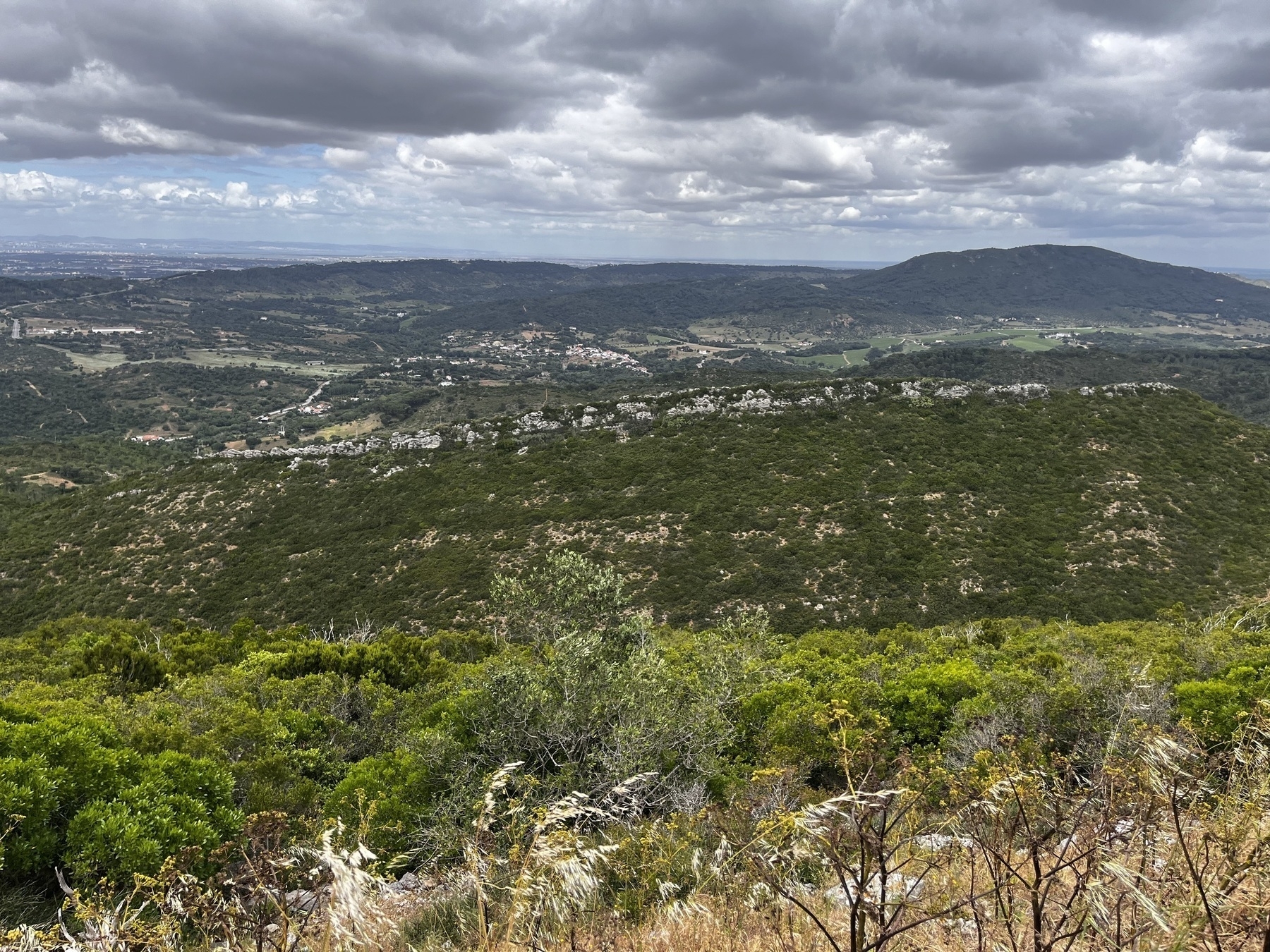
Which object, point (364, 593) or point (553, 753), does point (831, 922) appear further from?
point (364, 593)

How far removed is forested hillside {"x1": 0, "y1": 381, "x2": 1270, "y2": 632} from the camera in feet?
124

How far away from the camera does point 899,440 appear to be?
54.2 metres

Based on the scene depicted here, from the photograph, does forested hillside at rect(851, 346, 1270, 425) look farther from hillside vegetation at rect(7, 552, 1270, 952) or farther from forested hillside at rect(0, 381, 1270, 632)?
hillside vegetation at rect(7, 552, 1270, 952)

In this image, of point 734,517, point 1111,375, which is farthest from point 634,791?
point 1111,375

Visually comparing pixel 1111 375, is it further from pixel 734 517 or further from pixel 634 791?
pixel 634 791

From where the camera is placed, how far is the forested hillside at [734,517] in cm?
3781

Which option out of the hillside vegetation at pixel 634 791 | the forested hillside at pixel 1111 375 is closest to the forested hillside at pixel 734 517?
the hillside vegetation at pixel 634 791

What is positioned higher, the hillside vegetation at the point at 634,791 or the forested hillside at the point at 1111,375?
the forested hillside at the point at 1111,375

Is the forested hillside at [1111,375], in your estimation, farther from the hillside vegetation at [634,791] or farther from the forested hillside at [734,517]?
the hillside vegetation at [634,791]

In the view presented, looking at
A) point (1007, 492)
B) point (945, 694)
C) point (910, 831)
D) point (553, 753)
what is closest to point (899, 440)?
point (1007, 492)

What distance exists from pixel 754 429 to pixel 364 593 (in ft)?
118

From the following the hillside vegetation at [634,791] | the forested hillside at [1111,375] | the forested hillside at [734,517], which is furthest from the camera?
the forested hillside at [1111,375]

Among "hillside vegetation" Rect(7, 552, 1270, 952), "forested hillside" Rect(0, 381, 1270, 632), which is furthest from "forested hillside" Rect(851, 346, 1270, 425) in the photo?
"hillside vegetation" Rect(7, 552, 1270, 952)

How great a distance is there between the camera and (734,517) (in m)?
45.4
